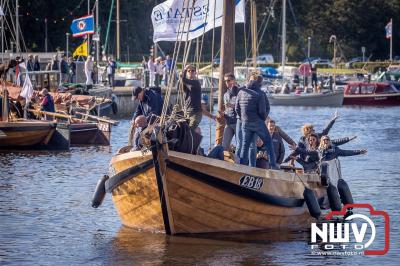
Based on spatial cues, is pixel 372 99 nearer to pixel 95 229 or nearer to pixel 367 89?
pixel 367 89

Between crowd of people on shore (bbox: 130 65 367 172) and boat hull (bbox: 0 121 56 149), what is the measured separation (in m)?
12.5

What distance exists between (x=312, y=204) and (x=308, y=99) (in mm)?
46520

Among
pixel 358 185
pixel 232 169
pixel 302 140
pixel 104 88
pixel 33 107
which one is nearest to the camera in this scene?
pixel 232 169

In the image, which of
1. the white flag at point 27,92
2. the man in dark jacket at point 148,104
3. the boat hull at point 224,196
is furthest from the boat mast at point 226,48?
the white flag at point 27,92

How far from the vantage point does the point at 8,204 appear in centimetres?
2255

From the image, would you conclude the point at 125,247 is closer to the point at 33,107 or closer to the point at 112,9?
the point at 33,107

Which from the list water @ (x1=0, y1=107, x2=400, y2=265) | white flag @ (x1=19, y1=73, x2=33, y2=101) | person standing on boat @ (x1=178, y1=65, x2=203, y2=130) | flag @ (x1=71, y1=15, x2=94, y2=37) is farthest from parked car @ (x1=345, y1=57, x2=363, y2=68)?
person standing on boat @ (x1=178, y1=65, x2=203, y2=130)

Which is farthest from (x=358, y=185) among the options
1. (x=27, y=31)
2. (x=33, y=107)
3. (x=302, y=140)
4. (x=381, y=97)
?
(x=27, y=31)

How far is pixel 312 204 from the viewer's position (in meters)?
19.0

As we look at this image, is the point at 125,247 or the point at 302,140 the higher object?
the point at 302,140

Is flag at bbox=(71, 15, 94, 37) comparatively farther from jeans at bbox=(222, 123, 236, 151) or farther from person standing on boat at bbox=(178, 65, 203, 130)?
person standing on boat at bbox=(178, 65, 203, 130)

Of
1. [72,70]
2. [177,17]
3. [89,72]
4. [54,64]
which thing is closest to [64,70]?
[54,64]

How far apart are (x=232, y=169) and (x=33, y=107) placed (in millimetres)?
20219

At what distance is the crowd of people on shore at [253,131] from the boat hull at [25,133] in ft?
40.8
